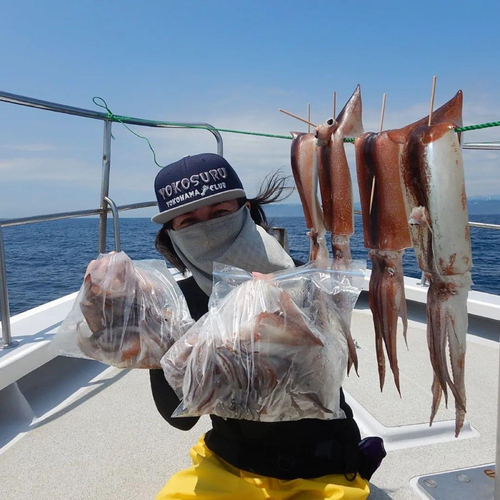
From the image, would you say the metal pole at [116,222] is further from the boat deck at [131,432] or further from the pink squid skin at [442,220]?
the pink squid skin at [442,220]

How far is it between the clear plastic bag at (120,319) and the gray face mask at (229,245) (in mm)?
201

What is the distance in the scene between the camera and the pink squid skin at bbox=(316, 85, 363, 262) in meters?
1.35

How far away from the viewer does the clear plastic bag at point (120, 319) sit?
3.94 ft

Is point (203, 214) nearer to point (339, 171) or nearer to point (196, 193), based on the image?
point (196, 193)

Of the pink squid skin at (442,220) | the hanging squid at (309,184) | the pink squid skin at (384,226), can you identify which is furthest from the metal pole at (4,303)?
the pink squid skin at (442,220)

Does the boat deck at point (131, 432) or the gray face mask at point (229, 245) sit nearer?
the gray face mask at point (229, 245)

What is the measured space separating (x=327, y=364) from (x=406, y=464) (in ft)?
4.11

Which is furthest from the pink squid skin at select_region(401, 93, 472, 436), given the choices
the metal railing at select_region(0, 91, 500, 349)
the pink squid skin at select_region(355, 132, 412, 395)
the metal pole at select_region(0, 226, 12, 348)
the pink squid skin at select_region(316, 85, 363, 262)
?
the metal pole at select_region(0, 226, 12, 348)

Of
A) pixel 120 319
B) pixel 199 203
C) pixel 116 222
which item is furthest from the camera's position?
pixel 116 222

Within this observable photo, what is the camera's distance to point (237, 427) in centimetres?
150

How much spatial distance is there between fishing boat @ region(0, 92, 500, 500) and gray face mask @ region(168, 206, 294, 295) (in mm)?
600

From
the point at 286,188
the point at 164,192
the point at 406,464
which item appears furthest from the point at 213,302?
the point at 406,464

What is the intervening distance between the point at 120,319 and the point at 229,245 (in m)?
0.40

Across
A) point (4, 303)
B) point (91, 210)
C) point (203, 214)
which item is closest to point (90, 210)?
point (91, 210)
